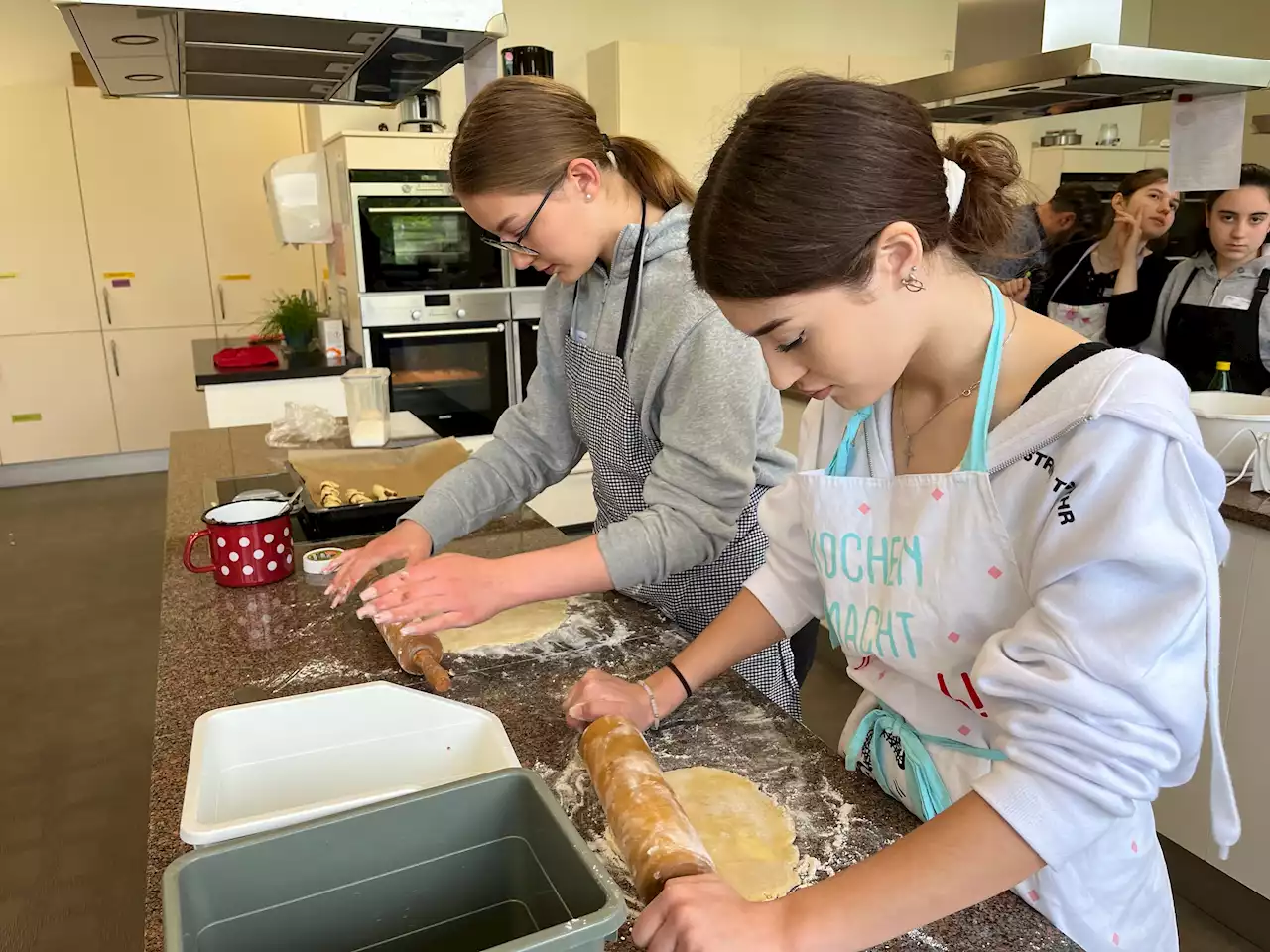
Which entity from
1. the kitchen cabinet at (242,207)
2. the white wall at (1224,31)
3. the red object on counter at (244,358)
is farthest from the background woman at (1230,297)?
the kitchen cabinet at (242,207)

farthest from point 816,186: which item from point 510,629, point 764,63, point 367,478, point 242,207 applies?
point 242,207

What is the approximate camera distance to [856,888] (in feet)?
2.21

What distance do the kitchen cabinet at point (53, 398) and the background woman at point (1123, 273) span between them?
462 cm

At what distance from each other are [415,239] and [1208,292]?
265 cm

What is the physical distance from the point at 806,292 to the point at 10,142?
519 cm

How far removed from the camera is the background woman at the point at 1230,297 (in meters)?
2.72

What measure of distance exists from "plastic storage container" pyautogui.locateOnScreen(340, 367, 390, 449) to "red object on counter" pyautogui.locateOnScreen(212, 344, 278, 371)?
122cm

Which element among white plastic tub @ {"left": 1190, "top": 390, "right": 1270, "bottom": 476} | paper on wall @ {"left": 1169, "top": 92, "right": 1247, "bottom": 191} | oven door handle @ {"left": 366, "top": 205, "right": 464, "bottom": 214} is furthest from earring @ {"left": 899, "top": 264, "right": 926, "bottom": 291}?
oven door handle @ {"left": 366, "top": 205, "right": 464, "bottom": 214}

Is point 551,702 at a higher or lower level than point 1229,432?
lower

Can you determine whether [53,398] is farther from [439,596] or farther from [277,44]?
[439,596]

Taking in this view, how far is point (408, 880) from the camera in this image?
24.7 inches

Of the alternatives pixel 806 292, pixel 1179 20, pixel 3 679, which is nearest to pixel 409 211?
pixel 3 679

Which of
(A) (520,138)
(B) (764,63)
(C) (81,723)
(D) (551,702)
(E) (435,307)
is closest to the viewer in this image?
(D) (551,702)

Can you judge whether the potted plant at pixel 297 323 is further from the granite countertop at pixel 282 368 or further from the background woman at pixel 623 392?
the background woman at pixel 623 392
